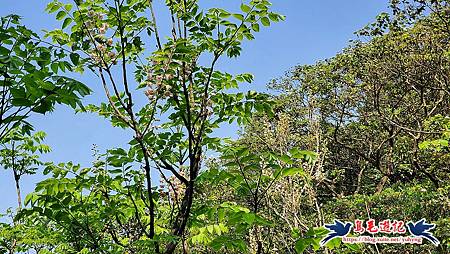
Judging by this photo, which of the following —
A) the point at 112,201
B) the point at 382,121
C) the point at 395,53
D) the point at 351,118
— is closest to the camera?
the point at 112,201

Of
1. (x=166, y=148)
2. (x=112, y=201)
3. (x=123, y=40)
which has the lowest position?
(x=112, y=201)

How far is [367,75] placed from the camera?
1248 cm

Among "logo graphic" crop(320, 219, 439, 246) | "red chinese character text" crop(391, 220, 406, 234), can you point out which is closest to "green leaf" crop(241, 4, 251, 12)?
"logo graphic" crop(320, 219, 439, 246)

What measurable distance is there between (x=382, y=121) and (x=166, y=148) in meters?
11.2

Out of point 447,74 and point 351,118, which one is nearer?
point 447,74

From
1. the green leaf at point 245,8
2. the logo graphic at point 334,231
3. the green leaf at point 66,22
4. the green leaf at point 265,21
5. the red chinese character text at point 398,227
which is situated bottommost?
the logo graphic at point 334,231

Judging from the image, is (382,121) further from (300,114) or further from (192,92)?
(192,92)

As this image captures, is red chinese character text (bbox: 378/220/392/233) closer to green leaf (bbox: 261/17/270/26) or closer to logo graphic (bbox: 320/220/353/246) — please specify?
logo graphic (bbox: 320/220/353/246)

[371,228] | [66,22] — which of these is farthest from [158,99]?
[371,228]

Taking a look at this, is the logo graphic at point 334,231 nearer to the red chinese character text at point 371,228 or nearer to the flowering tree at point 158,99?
the flowering tree at point 158,99

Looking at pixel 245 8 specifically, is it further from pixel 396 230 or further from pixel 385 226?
pixel 385 226

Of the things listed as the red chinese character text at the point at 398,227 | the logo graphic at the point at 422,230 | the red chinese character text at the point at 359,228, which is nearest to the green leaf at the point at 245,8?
the red chinese character text at the point at 359,228

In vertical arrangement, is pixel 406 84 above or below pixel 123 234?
above

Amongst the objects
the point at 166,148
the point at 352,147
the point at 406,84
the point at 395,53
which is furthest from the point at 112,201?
the point at 352,147
